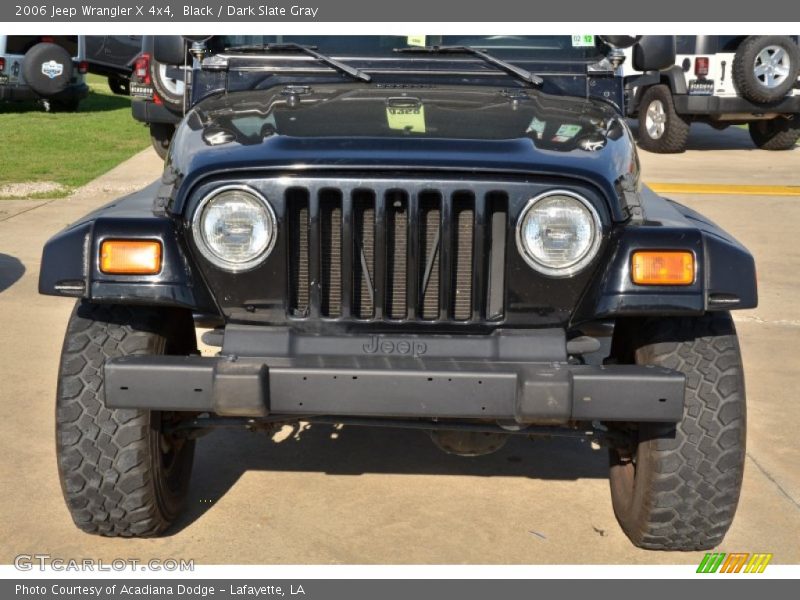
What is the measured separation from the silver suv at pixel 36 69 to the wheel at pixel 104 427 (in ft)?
50.3

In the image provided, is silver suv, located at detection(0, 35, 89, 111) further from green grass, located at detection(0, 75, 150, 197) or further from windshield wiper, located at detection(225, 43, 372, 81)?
windshield wiper, located at detection(225, 43, 372, 81)

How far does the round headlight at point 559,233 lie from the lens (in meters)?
3.17

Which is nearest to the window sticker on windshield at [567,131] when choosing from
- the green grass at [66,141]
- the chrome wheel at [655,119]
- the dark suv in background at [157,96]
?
the green grass at [66,141]

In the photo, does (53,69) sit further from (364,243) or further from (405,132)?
(364,243)

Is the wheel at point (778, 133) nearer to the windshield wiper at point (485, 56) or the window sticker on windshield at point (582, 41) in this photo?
the window sticker on windshield at point (582, 41)

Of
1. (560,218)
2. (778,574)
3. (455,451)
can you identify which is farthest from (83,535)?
(778,574)

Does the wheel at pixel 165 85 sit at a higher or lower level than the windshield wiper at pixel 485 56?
lower

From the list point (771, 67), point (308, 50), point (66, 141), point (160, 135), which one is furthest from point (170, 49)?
point (66, 141)

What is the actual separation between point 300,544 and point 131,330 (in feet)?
2.85

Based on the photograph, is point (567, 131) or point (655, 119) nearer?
point (567, 131)

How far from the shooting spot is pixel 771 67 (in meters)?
13.3

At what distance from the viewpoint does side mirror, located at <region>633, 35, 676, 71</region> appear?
178 inches

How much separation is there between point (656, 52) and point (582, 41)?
376 millimetres

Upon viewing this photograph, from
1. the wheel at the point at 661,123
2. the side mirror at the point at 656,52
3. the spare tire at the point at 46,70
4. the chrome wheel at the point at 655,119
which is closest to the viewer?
the side mirror at the point at 656,52
